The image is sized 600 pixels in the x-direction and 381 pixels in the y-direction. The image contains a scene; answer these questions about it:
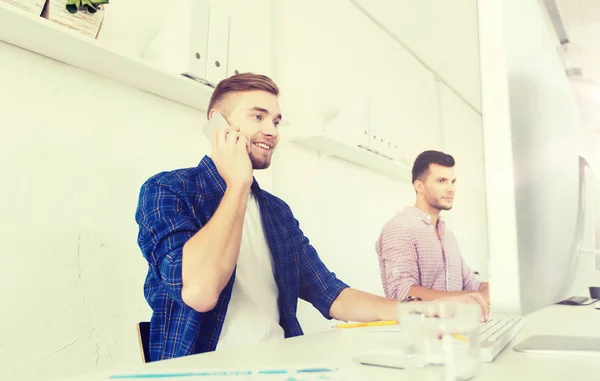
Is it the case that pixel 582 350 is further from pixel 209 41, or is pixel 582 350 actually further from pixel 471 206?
pixel 471 206

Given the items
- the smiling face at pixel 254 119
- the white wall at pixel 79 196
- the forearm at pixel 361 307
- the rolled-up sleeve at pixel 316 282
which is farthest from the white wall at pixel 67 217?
the forearm at pixel 361 307

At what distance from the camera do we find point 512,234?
1.32 feet

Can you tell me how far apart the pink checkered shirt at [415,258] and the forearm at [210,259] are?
1238 mm

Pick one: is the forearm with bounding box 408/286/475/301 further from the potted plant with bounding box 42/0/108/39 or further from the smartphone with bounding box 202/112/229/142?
the potted plant with bounding box 42/0/108/39

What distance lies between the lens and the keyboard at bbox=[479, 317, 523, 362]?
0.43 meters

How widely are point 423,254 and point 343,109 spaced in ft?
3.06

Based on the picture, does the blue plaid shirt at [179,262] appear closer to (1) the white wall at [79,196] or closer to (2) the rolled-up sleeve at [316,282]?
(2) the rolled-up sleeve at [316,282]

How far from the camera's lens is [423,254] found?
7.47ft

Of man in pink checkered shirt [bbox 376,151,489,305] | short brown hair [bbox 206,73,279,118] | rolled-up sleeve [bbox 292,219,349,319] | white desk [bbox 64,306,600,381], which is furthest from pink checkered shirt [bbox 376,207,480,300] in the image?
white desk [bbox 64,306,600,381]

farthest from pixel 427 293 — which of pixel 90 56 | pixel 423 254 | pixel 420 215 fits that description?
pixel 90 56

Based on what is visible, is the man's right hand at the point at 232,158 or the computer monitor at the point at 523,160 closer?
the computer monitor at the point at 523,160

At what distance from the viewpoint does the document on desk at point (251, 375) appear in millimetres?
382

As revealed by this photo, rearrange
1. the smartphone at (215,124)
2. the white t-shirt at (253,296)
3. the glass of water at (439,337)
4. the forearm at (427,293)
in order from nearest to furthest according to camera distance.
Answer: the glass of water at (439,337) → the white t-shirt at (253,296) → the smartphone at (215,124) → the forearm at (427,293)

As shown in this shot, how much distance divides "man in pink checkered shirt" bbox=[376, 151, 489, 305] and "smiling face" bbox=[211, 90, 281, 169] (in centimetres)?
95
